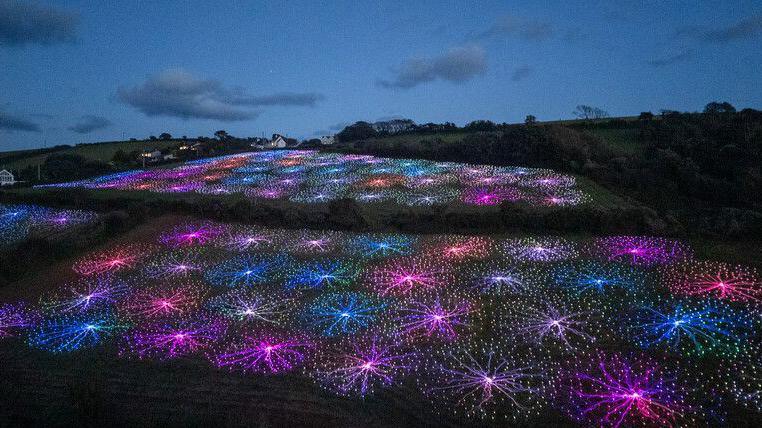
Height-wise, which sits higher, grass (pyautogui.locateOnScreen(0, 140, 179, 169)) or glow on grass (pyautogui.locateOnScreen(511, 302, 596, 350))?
grass (pyautogui.locateOnScreen(0, 140, 179, 169))

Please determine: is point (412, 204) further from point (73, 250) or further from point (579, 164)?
point (73, 250)

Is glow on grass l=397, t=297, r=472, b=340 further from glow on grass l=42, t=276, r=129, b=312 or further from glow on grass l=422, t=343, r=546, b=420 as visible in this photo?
glow on grass l=42, t=276, r=129, b=312

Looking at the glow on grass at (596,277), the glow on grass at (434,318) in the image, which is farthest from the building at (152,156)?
the glow on grass at (596,277)

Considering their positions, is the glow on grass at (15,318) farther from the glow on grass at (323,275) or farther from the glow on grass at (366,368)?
the glow on grass at (366,368)

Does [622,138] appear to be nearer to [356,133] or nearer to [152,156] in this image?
[356,133]

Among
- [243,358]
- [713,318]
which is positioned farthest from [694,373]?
[243,358]

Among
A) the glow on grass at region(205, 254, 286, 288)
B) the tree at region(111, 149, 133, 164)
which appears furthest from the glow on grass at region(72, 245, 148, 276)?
the tree at region(111, 149, 133, 164)

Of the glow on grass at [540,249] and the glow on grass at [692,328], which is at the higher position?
the glow on grass at [540,249]
